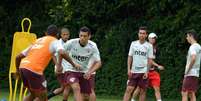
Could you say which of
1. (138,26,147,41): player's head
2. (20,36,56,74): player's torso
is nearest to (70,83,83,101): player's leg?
(20,36,56,74): player's torso

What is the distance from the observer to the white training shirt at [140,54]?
1636cm

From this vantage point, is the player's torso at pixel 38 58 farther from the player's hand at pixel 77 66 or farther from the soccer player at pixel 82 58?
the soccer player at pixel 82 58

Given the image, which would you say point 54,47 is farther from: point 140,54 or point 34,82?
point 140,54

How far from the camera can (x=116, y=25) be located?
25703mm

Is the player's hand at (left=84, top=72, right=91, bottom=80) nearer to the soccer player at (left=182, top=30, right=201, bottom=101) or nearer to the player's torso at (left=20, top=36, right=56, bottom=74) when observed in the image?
the player's torso at (left=20, top=36, right=56, bottom=74)

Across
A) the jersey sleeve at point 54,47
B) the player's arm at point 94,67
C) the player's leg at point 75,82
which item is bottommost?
the player's leg at point 75,82

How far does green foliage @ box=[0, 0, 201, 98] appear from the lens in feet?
75.4

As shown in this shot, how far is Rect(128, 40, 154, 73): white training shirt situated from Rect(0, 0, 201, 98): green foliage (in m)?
6.09

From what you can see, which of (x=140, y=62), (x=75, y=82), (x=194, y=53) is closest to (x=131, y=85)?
(x=140, y=62)

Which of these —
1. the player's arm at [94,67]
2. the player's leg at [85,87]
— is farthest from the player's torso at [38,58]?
the player's leg at [85,87]

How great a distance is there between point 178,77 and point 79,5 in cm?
582

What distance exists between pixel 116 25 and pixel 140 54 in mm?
9346

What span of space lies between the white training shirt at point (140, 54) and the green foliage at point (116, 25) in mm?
6088

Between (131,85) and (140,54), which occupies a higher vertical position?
(140,54)
